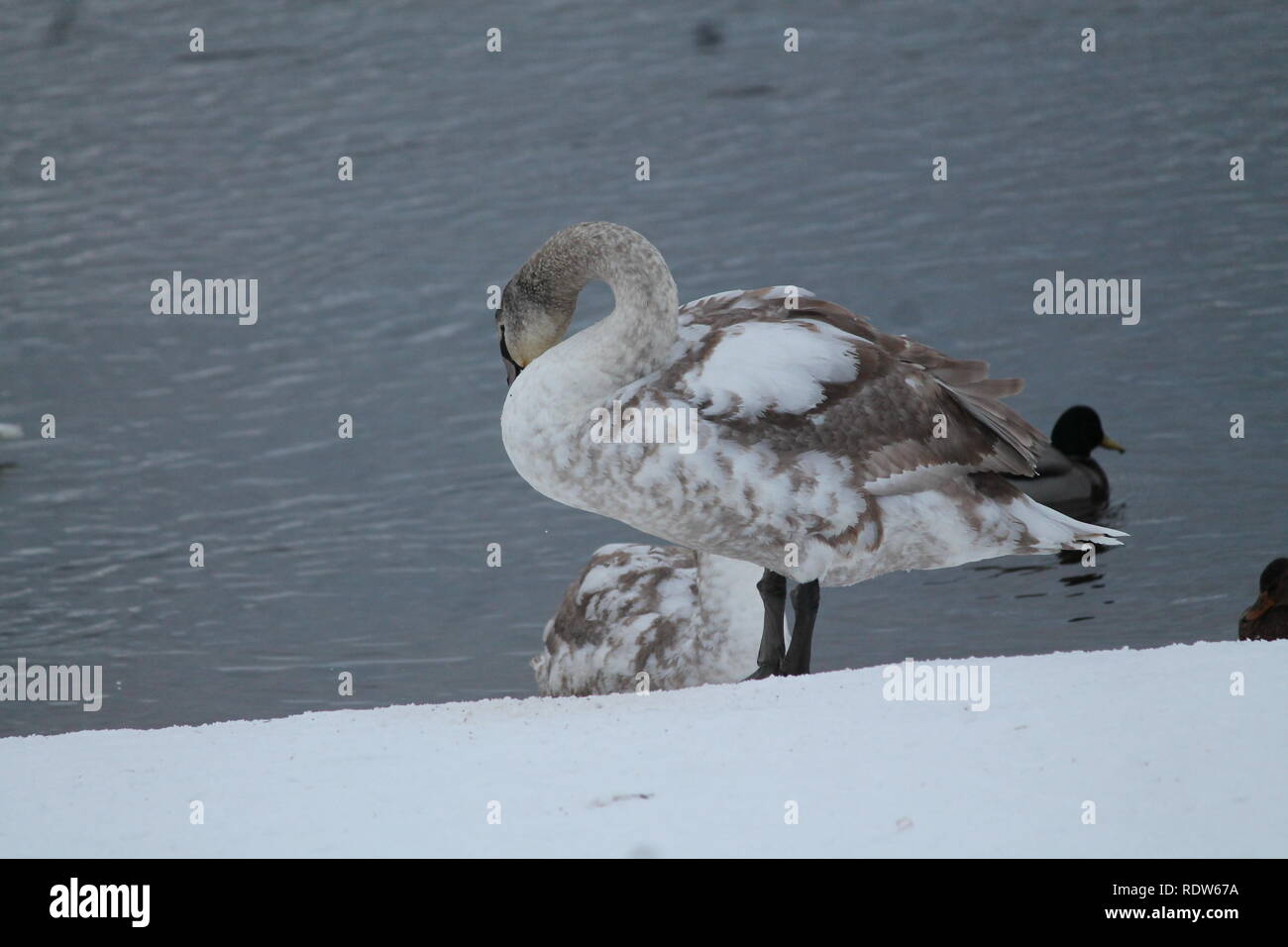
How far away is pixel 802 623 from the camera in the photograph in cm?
658

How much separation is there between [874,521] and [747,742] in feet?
6.79

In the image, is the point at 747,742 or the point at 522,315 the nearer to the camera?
the point at 747,742

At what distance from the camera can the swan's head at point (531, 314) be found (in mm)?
7051

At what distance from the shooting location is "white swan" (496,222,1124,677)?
20.7 feet

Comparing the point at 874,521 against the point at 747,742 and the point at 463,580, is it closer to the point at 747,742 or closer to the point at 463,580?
the point at 747,742

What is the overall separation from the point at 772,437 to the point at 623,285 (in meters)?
0.75

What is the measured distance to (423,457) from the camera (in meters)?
13.0

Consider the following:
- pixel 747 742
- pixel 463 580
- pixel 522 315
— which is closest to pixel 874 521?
pixel 522 315
